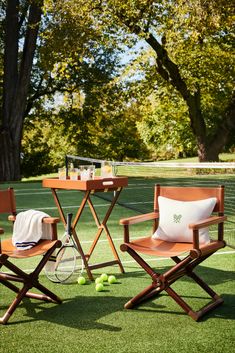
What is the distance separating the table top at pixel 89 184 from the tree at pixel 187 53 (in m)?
15.9

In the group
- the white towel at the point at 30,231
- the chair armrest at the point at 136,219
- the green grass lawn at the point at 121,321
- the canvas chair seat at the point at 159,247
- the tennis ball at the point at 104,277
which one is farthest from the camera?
the tennis ball at the point at 104,277

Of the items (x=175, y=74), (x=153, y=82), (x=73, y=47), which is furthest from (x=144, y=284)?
(x=153, y=82)

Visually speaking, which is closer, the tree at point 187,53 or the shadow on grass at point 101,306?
the shadow on grass at point 101,306

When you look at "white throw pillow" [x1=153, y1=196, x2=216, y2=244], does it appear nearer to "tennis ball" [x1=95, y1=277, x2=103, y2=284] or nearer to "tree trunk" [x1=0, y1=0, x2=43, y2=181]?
"tennis ball" [x1=95, y1=277, x2=103, y2=284]

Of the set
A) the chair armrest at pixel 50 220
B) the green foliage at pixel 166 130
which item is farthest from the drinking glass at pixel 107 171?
the green foliage at pixel 166 130

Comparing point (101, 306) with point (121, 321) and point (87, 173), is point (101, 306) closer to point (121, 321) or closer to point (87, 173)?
point (121, 321)

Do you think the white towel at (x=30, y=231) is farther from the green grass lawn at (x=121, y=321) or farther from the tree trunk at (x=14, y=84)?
the tree trunk at (x=14, y=84)

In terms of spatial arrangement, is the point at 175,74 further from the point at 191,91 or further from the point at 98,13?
the point at 98,13

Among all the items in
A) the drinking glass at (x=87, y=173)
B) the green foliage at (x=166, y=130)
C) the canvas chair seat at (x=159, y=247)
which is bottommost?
the canvas chair seat at (x=159, y=247)

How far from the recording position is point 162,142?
4459 centimetres

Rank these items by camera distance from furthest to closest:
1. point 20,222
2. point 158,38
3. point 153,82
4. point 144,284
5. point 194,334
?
1. point 153,82
2. point 158,38
3. point 144,284
4. point 20,222
5. point 194,334

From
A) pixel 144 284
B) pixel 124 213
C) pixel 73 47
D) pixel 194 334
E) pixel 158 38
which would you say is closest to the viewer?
pixel 194 334

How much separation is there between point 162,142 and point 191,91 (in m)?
17.8

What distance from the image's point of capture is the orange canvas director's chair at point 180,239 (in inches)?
184
